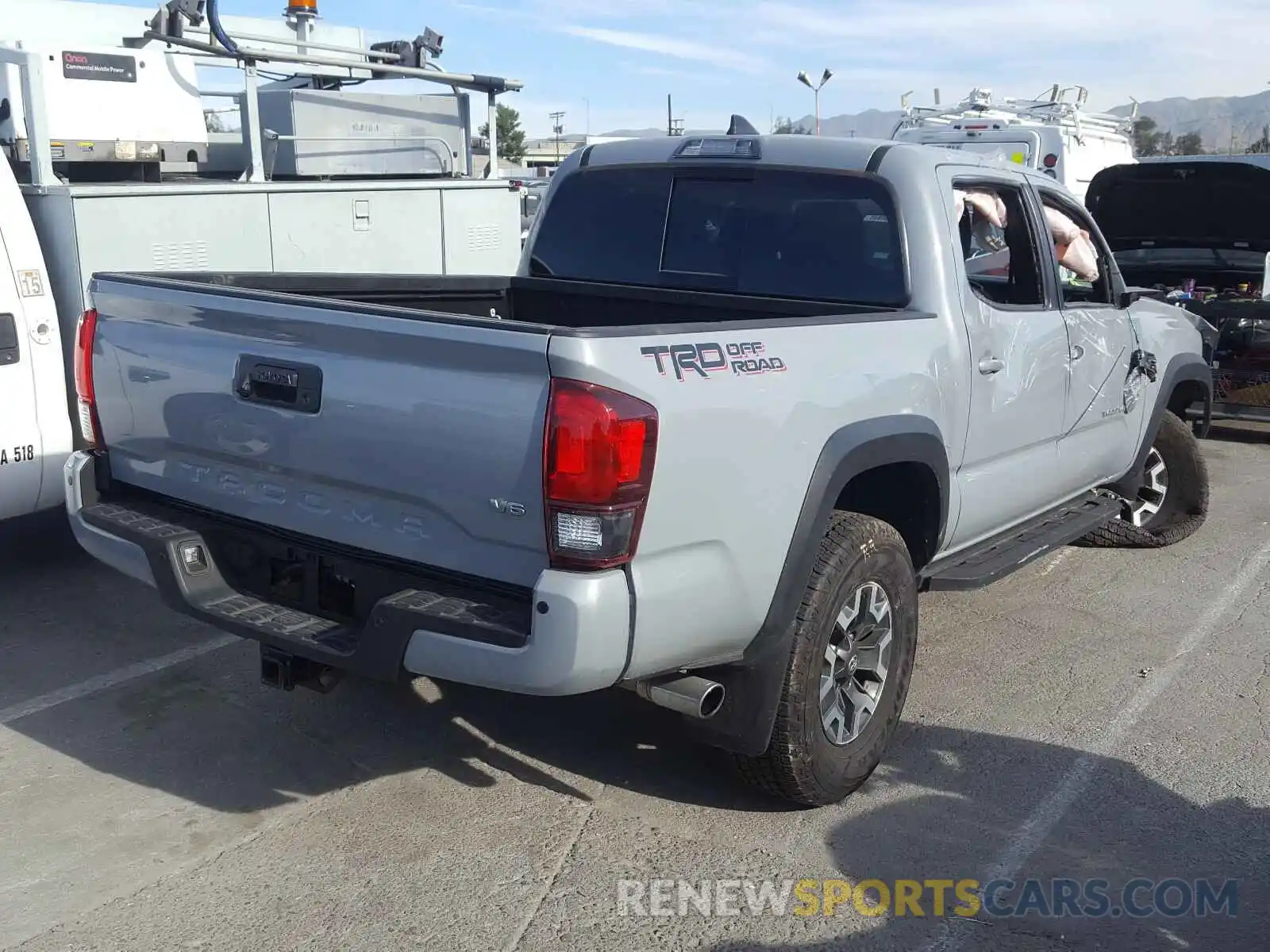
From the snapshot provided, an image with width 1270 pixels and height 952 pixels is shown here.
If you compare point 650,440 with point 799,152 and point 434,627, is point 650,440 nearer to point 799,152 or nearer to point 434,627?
point 434,627

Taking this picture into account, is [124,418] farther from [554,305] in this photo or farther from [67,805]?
[554,305]

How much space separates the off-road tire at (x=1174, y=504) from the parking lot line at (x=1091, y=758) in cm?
60

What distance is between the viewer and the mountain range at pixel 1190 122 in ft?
59.6

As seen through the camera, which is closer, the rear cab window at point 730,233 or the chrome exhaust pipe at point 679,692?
the chrome exhaust pipe at point 679,692

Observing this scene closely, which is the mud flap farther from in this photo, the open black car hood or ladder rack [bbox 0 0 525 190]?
the open black car hood

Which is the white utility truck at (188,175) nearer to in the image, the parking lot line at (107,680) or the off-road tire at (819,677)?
the parking lot line at (107,680)

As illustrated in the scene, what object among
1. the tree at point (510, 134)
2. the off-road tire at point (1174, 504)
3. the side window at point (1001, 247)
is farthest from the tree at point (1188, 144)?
the side window at point (1001, 247)

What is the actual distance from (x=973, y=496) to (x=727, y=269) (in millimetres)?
1225

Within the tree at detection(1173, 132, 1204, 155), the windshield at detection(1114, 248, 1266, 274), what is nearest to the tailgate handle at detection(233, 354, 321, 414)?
the windshield at detection(1114, 248, 1266, 274)

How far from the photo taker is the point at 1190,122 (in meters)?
107

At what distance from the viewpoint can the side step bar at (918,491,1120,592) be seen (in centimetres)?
450

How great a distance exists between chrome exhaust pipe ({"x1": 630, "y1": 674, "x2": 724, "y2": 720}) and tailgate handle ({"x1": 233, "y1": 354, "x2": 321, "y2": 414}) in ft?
3.81

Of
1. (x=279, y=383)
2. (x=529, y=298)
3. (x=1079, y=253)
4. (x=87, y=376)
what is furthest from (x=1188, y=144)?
(x=279, y=383)

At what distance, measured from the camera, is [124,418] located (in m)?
4.05
